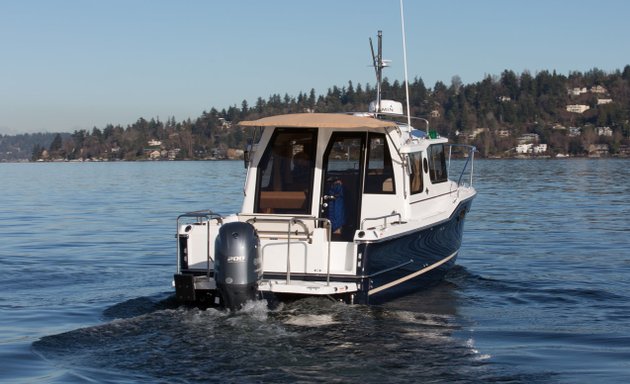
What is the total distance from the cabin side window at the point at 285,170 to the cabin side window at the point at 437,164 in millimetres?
2750

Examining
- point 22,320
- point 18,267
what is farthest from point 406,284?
point 18,267

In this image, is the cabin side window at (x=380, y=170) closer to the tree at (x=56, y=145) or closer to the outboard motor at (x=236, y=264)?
the outboard motor at (x=236, y=264)

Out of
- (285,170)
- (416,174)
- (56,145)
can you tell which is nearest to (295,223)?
(285,170)

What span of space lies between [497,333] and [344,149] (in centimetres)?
325

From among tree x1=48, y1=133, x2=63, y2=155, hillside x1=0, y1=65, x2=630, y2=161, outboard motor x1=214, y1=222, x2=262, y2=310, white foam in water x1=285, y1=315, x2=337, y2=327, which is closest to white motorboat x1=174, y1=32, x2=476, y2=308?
outboard motor x1=214, y1=222, x2=262, y2=310

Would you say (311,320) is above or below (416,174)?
below

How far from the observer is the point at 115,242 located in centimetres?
2162

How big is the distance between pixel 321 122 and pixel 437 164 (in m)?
3.76

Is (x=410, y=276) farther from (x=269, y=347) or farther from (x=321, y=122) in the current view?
(x=269, y=347)

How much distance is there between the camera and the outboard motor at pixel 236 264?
10586 millimetres

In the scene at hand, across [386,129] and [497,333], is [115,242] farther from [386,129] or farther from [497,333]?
[497,333]

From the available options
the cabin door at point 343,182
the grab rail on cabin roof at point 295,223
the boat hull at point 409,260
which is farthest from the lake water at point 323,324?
the cabin door at point 343,182

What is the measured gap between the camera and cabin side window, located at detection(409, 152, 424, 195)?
45.4 ft

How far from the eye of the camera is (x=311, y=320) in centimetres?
1101
